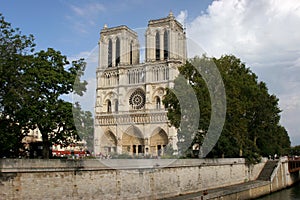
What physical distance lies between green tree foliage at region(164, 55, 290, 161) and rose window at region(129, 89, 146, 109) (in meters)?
17.7

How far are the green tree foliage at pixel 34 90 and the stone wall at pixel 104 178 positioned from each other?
214cm

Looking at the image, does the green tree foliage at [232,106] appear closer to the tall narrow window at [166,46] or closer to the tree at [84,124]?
the tree at [84,124]

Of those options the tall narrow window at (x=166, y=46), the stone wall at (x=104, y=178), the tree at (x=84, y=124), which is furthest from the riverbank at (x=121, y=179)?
the tall narrow window at (x=166, y=46)

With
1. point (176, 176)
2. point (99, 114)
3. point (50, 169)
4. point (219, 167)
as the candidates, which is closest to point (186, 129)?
point (176, 176)

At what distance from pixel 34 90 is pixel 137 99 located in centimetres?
3395

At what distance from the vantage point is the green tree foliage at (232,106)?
76.3ft

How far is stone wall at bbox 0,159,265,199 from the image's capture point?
1167 centimetres

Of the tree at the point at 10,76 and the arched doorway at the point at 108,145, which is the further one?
the arched doorway at the point at 108,145

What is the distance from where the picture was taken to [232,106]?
955 inches

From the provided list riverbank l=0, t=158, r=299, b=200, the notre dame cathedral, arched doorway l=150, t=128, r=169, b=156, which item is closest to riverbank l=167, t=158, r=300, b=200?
riverbank l=0, t=158, r=299, b=200

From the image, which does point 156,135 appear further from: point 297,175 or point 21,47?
point 21,47

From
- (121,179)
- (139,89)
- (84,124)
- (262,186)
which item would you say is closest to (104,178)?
(121,179)

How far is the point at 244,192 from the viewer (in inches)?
886

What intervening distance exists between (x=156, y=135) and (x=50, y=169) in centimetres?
3196
